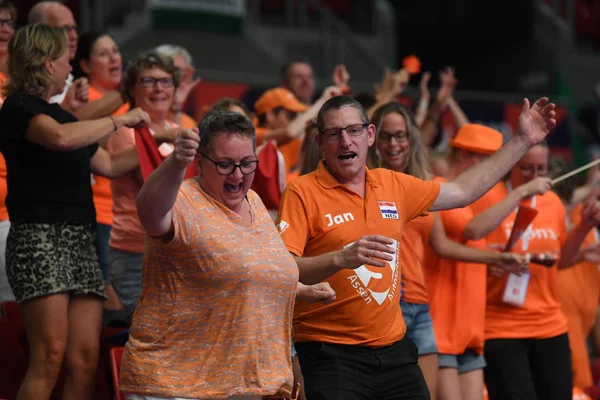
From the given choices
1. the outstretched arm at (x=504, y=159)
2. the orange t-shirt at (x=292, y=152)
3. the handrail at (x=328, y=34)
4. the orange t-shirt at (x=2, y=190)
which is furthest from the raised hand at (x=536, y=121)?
the handrail at (x=328, y=34)

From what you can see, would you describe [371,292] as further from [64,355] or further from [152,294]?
[64,355]

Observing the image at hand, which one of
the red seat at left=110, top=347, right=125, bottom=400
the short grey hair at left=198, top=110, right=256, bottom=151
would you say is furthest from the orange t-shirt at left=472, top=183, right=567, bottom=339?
the short grey hair at left=198, top=110, right=256, bottom=151

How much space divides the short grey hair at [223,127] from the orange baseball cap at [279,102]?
313 cm

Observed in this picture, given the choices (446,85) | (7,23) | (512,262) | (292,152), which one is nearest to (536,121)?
(512,262)

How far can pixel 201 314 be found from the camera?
325 centimetres

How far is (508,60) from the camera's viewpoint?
15320mm

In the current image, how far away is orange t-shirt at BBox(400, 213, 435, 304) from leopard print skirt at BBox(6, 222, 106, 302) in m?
1.46

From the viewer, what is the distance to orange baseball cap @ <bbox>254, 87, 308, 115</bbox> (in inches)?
256

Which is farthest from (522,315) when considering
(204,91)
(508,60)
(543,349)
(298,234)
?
Result: (508,60)

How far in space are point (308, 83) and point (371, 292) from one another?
3577mm

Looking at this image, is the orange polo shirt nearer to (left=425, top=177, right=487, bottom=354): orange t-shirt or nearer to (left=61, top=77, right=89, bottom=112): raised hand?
(left=425, top=177, right=487, bottom=354): orange t-shirt

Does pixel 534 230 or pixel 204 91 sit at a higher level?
pixel 204 91

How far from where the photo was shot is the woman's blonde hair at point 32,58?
419 cm

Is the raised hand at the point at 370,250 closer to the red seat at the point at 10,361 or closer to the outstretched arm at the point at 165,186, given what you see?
the outstretched arm at the point at 165,186
